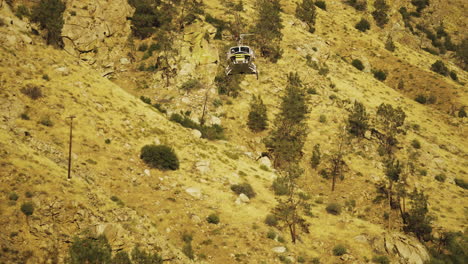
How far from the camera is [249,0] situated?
8988cm

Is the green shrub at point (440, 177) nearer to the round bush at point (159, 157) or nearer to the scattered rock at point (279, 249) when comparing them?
the scattered rock at point (279, 249)

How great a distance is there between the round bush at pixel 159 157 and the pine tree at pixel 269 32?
32.4m

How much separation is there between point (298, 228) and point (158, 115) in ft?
71.2

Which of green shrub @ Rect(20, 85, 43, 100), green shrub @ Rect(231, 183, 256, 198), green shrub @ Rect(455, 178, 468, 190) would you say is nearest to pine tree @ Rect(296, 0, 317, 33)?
green shrub @ Rect(455, 178, 468, 190)

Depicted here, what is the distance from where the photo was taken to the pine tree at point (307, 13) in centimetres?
8906

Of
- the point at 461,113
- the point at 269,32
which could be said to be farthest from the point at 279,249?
the point at 461,113

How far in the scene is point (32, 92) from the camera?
138 feet

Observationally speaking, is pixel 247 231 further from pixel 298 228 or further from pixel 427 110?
pixel 427 110

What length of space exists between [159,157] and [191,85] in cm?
1994

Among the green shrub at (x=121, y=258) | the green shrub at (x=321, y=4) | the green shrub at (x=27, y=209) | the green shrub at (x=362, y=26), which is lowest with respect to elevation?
the green shrub at (x=121, y=258)

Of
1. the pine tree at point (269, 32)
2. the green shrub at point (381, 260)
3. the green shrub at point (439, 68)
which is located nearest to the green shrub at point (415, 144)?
the pine tree at point (269, 32)

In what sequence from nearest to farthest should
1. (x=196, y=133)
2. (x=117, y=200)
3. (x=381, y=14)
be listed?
(x=117, y=200), (x=196, y=133), (x=381, y=14)

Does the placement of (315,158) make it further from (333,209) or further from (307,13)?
(307,13)

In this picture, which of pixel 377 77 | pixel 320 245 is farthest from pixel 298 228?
pixel 377 77
